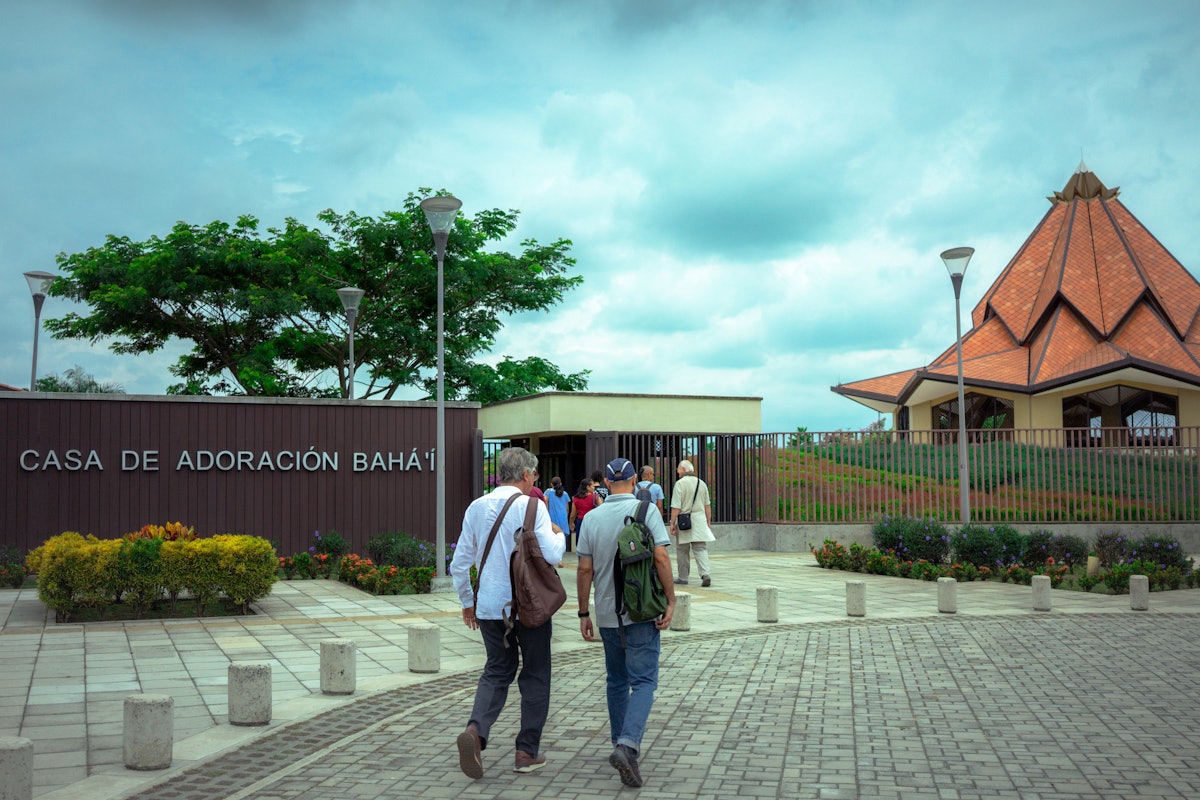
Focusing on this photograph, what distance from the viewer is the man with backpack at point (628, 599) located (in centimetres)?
563

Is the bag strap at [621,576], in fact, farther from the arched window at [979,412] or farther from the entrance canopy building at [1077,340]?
the arched window at [979,412]

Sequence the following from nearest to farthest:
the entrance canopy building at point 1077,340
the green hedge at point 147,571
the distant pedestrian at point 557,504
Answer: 1. the green hedge at point 147,571
2. the distant pedestrian at point 557,504
3. the entrance canopy building at point 1077,340

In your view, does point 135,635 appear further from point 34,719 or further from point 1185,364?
point 1185,364

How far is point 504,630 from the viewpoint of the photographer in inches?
225

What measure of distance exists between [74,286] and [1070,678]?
101 ft

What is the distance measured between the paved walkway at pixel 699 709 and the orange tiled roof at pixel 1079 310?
29331mm

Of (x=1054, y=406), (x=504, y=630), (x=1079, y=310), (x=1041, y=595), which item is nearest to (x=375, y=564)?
→ (x=1041, y=595)

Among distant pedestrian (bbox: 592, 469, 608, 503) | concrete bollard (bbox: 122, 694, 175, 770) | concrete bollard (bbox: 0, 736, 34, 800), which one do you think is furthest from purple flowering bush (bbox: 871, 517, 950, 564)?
concrete bollard (bbox: 0, 736, 34, 800)

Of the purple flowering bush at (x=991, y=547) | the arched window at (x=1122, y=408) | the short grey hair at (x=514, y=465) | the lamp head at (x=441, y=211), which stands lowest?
the purple flowering bush at (x=991, y=547)

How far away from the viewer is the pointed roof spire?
153ft

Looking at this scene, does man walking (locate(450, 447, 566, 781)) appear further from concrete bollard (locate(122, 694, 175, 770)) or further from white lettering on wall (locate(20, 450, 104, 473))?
white lettering on wall (locate(20, 450, 104, 473))

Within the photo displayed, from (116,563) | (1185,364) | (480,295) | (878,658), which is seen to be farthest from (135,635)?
(1185,364)

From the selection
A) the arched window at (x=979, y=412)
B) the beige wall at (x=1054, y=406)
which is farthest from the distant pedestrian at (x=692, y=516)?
the arched window at (x=979, y=412)

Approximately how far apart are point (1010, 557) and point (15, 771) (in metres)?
15.4
